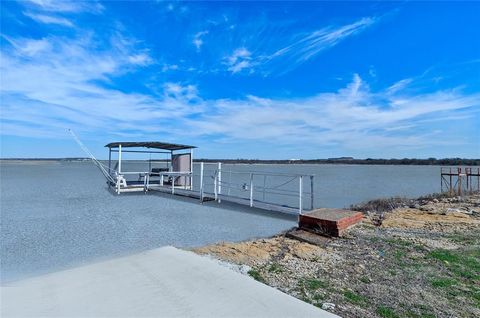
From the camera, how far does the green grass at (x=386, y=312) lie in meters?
2.94

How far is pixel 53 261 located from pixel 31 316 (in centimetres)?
339

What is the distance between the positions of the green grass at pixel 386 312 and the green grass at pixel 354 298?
0.18 metres

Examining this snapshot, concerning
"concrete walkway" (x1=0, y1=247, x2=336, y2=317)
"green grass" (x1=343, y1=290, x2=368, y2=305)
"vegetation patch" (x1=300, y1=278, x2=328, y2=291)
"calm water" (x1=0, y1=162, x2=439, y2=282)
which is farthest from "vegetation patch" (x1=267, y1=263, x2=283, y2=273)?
"calm water" (x1=0, y1=162, x2=439, y2=282)

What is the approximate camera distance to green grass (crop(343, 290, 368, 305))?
3.23m

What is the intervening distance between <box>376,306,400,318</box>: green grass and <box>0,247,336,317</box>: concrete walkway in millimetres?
526

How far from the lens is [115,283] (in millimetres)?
3602

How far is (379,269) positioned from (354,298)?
115cm

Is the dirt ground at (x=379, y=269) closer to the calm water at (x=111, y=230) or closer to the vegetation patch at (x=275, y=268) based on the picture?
the vegetation patch at (x=275, y=268)

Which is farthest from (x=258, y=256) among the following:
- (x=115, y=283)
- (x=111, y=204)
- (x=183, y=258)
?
(x=111, y=204)

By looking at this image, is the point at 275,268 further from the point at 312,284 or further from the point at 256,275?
the point at 312,284

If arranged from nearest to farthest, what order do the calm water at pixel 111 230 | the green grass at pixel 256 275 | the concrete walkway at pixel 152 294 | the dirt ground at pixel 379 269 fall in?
the concrete walkway at pixel 152 294 < the dirt ground at pixel 379 269 < the green grass at pixel 256 275 < the calm water at pixel 111 230

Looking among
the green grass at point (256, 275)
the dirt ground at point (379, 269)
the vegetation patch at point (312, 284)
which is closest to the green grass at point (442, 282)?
the dirt ground at point (379, 269)

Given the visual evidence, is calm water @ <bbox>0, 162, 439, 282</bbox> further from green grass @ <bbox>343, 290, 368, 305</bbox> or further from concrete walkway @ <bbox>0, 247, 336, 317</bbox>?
green grass @ <bbox>343, 290, 368, 305</bbox>

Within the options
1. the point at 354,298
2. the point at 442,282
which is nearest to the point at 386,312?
the point at 354,298
